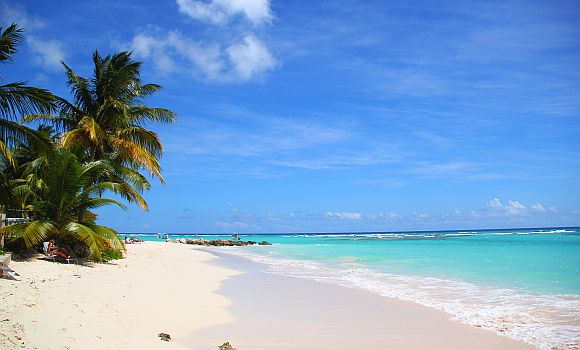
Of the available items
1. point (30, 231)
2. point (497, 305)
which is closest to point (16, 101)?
point (30, 231)

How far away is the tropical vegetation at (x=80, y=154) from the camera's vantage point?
9.45 m

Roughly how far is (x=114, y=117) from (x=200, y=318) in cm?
1162

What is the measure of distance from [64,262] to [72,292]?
518cm

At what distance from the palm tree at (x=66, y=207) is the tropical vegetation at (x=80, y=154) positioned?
3cm

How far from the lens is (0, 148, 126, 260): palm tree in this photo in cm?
1206

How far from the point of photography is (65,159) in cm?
1245

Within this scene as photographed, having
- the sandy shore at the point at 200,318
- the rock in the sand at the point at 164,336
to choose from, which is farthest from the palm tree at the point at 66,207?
the rock in the sand at the point at 164,336

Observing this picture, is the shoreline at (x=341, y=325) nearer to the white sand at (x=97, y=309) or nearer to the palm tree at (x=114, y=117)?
the white sand at (x=97, y=309)

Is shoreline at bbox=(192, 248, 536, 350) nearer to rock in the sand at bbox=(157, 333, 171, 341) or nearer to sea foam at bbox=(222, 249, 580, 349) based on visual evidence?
sea foam at bbox=(222, 249, 580, 349)

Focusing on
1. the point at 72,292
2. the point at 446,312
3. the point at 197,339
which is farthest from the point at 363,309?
the point at 72,292

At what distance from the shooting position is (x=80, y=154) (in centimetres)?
1404

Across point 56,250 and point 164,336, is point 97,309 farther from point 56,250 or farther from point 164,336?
point 56,250

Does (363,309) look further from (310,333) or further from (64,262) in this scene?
(64,262)

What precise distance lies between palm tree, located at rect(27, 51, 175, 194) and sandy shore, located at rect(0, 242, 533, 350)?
6079 mm
